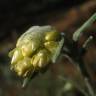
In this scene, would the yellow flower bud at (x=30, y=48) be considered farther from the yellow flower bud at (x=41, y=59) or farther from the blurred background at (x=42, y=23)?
the blurred background at (x=42, y=23)

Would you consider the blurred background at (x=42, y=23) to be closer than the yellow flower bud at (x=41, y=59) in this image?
No

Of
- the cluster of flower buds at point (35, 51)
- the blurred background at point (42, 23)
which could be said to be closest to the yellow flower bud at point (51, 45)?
the cluster of flower buds at point (35, 51)

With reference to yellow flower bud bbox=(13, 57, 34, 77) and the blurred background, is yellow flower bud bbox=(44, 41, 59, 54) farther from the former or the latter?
the blurred background

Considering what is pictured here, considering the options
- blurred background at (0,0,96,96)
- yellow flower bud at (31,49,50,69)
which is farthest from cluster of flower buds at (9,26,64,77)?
blurred background at (0,0,96,96)

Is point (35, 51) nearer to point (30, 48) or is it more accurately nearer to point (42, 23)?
point (30, 48)

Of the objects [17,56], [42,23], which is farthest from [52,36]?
[42,23]

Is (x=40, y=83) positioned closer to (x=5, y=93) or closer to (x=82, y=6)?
(x=5, y=93)

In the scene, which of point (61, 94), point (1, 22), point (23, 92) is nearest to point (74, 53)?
point (61, 94)
